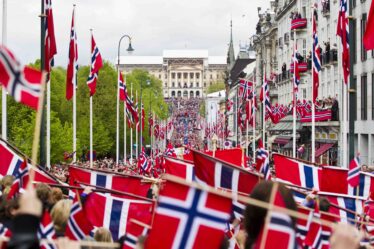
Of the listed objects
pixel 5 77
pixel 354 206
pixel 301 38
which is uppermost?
pixel 301 38

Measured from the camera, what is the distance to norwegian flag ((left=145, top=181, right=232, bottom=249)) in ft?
17.4

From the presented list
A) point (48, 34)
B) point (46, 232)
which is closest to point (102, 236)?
point (46, 232)

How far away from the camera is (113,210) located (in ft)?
32.0

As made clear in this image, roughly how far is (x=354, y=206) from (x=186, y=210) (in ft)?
18.9

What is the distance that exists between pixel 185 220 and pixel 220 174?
3.06 m

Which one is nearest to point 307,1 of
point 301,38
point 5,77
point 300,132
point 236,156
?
point 301,38

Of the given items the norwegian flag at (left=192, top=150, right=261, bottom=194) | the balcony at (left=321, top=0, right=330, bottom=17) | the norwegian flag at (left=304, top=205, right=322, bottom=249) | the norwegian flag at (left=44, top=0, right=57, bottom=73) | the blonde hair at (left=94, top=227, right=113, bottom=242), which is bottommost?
the norwegian flag at (left=304, top=205, right=322, bottom=249)

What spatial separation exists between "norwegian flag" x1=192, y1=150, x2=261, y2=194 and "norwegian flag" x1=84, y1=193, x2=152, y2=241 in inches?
52.8

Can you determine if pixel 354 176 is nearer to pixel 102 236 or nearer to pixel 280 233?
pixel 102 236

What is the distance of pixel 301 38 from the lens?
5819cm

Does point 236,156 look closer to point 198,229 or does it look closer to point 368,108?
point 198,229

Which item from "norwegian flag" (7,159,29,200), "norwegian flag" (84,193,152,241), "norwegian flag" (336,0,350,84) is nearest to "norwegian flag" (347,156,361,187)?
"norwegian flag" (84,193,152,241)

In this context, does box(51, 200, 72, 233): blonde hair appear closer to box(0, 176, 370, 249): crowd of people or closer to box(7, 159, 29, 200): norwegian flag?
box(0, 176, 370, 249): crowd of people

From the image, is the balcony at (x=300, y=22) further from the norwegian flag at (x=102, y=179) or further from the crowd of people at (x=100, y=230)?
the crowd of people at (x=100, y=230)
